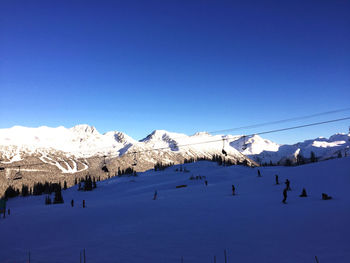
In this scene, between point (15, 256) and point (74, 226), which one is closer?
point (15, 256)

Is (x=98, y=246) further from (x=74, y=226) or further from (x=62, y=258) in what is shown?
(x=74, y=226)

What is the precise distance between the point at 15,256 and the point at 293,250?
48.2 feet

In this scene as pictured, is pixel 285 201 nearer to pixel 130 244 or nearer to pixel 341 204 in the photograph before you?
pixel 341 204

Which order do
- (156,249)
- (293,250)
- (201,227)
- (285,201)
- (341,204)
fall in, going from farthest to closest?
(285,201)
(341,204)
(201,227)
(156,249)
(293,250)

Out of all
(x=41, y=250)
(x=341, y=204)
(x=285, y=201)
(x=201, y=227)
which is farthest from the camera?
(x=285, y=201)

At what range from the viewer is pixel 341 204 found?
20.2m

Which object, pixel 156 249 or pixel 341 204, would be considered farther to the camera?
pixel 341 204

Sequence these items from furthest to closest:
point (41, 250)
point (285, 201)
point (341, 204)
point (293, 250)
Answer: point (285, 201), point (341, 204), point (41, 250), point (293, 250)

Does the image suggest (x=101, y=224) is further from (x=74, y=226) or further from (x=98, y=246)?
(x=98, y=246)

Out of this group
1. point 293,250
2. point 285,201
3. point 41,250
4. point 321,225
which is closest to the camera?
point 293,250

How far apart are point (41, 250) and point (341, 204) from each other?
74.4 ft

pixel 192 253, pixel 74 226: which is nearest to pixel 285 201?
pixel 192 253

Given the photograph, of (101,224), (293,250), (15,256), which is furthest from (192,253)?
(101,224)

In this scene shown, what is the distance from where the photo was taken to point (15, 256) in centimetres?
1311
